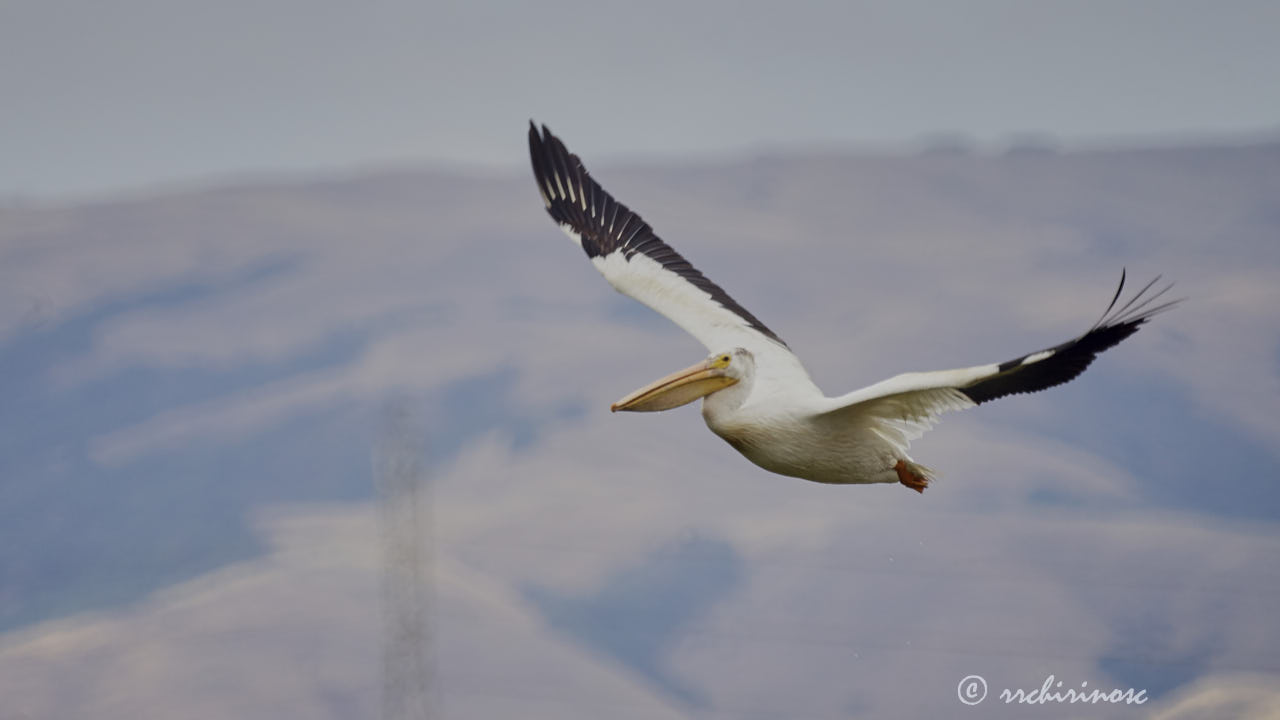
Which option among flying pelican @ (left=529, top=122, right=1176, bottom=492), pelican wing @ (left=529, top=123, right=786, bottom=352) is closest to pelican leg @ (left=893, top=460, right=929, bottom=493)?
flying pelican @ (left=529, top=122, right=1176, bottom=492)

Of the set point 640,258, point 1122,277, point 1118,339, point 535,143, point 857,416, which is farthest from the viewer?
point 535,143

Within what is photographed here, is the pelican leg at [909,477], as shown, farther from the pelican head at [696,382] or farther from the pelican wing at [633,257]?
the pelican wing at [633,257]

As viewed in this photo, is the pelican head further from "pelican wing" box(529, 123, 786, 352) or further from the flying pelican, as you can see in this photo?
"pelican wing" box(529, 123, 786, 352)

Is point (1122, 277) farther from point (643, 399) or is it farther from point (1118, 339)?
point (643, 399)

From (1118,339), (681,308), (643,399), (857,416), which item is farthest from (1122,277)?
(681,308)

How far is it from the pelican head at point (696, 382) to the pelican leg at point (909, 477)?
1447 mm

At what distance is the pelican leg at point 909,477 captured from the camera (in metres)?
11.3

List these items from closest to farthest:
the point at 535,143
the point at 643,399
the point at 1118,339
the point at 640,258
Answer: the point at 1118,339
the point at 643,399
the point at 640,258
the point at 535,143

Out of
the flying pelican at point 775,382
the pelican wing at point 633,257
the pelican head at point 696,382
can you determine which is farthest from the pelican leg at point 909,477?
the pelican wing at point 633,257

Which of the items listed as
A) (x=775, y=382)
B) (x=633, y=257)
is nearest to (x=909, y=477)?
(x=775, y=382)

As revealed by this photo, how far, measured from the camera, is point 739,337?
1336cm

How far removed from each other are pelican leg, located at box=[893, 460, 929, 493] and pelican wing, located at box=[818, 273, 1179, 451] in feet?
1.13

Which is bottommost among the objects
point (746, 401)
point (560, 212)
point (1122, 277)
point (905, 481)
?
point (905, 481)

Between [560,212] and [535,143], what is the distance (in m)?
0.85
